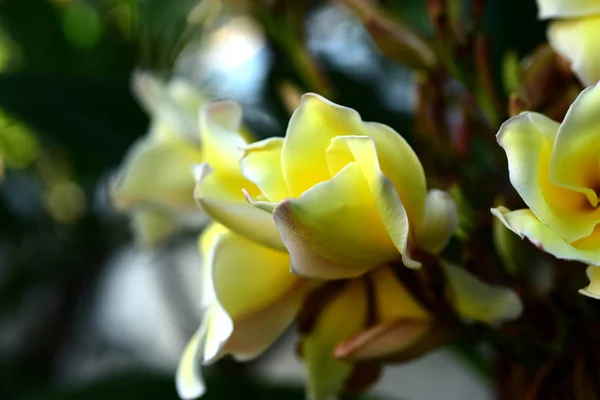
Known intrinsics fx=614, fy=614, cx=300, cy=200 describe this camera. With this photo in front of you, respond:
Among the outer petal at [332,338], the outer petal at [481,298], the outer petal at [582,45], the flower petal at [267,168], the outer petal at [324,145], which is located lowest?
the outer petal at [332,338]

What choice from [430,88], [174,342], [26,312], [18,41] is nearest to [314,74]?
[430,88]

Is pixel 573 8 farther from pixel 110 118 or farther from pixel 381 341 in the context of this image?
pixel 110 118

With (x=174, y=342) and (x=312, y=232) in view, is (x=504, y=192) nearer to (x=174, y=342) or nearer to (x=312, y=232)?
(x=312, y=232)

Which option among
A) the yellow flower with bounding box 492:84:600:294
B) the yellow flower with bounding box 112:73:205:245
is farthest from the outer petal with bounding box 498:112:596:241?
the yellow flower with bounding box 112:73:205:245

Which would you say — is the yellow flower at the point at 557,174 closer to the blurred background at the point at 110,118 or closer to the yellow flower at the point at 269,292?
the yellow flower at the point at 269,292

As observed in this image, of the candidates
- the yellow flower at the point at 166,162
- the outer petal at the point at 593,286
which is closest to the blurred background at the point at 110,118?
the yellow flower at the point at 166,162

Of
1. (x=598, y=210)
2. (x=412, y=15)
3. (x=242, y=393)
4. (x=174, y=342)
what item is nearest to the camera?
(x=598, y=210)

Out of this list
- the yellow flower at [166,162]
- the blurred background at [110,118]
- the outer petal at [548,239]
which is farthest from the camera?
the blurred background at [110,118]
